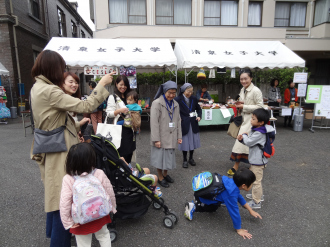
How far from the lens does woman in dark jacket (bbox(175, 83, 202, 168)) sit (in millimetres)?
4340

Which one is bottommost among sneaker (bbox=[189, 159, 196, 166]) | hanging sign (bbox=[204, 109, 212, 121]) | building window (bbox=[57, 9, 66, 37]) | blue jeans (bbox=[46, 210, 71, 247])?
sneaker (bbox=[189, 159, 196, 166])

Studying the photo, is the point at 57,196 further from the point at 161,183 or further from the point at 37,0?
the point at 37,0

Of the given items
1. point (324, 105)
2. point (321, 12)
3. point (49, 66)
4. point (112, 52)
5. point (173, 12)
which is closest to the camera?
point (49, 66)

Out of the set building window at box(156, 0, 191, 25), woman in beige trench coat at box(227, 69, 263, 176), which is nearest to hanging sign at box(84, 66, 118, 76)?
woman in beige trench coat at box(227, 69, 263, 176)

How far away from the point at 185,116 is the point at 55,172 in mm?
2877

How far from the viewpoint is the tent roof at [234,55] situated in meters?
7.55

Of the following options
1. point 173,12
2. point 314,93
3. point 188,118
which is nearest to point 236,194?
point 188,118

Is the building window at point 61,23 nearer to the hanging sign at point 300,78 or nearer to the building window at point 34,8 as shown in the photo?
the building window at point 34,8

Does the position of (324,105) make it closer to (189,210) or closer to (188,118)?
(188,118)

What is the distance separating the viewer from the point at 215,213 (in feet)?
9.82

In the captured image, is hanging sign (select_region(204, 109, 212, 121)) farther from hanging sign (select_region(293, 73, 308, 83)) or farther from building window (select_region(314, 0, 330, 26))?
building window (select_region(314, 0, 330, 26))

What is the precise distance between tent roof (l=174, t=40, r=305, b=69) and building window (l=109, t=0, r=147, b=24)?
6.18 m

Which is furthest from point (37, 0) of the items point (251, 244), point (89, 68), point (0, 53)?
point (251, 244)

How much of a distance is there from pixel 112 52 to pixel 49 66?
6.06 m
